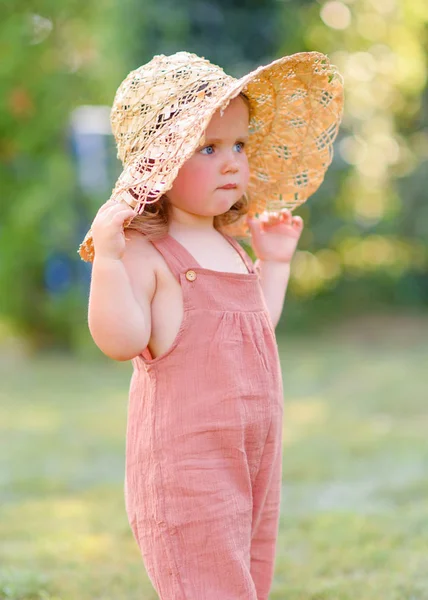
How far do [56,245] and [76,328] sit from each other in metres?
0.91

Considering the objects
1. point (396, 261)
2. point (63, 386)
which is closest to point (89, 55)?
point (63, 386)

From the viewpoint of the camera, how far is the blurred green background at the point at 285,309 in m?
3.78

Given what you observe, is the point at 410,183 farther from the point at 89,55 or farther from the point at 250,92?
the point at 250,92

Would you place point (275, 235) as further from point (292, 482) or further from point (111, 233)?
point (292, 482)

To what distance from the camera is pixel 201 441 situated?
216 cm

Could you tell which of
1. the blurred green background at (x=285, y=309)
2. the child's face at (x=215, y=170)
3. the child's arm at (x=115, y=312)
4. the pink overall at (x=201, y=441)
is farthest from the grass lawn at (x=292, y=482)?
the child's face at (x=215, y=170)

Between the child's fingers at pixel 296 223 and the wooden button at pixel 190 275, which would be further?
the child's fingers at pixel 296 223

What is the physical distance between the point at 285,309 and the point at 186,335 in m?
8.55

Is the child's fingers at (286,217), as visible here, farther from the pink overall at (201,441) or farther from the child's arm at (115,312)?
the child's arm at (115,312)

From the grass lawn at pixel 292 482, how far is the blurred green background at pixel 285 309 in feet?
0.05

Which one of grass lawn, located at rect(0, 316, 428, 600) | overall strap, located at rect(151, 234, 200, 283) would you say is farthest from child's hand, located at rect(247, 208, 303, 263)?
grass lawn, located at rect(0, 316, 428, 600)

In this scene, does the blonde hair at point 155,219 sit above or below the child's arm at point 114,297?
above

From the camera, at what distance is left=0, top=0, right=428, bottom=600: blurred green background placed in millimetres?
3783

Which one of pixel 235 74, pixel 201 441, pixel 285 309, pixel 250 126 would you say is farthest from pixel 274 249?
pixel 285 309
